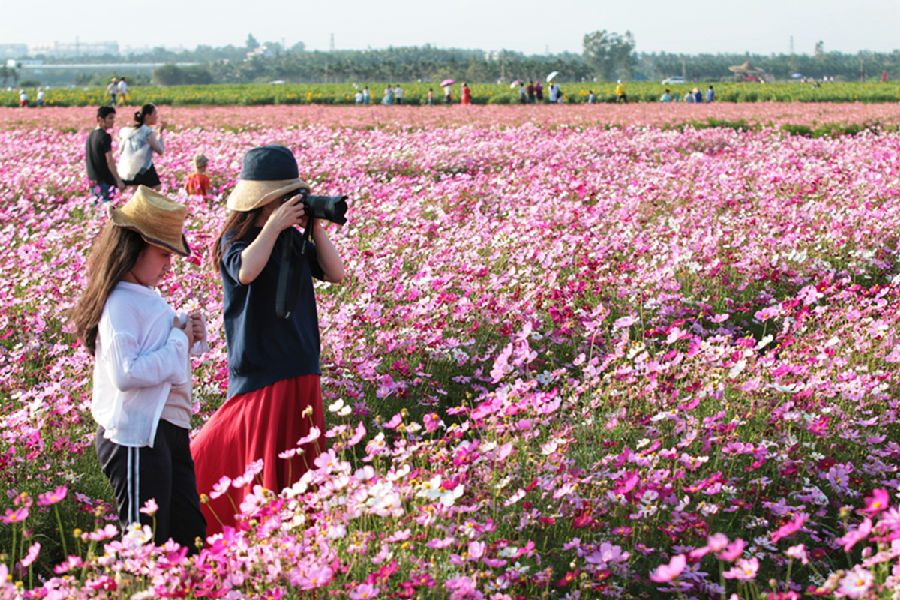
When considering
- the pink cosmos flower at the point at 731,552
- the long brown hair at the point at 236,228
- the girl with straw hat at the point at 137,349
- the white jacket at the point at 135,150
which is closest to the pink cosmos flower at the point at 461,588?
the pink cosmos flower at the point at 731,552

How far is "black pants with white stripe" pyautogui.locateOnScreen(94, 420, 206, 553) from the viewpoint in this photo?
2936 mm

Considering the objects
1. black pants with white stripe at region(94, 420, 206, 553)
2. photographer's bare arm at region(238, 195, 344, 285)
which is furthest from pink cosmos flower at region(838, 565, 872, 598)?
photographer's bare arm at region(238, 195, 344, 285)

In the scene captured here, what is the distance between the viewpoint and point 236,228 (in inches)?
139

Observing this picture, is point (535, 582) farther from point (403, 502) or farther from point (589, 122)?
point (589, 122)

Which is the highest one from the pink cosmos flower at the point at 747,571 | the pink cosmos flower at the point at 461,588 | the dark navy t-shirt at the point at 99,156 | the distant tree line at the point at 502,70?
the distant tree line at the point at 502,70

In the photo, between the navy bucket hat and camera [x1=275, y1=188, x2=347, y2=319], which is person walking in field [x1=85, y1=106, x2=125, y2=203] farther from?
camera [x1=275, y1=188, x2=347, y2=319]

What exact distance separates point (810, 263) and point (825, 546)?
406cm

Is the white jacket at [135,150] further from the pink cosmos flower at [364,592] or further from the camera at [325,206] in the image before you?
the pink cosmos flower at [364,592]

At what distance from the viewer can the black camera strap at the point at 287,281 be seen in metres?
3.31

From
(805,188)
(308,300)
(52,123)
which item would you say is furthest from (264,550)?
(52,123)

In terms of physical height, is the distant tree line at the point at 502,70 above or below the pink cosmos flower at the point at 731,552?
above

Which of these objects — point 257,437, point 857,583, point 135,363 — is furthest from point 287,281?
point 857,583

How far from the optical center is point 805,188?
10125 mm

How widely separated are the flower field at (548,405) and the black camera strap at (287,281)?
449 millimetres
